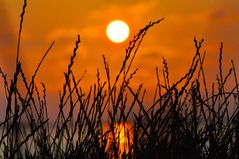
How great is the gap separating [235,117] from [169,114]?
334mm

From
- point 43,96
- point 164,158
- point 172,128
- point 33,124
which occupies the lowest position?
point 164,158

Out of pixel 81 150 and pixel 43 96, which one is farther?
pixel 43 96

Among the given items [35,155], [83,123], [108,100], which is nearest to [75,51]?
[108,100]

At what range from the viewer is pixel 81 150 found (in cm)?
219

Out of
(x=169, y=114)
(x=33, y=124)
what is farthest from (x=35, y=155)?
(x=169, y=114)

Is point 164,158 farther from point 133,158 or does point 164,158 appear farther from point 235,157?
point 235,157

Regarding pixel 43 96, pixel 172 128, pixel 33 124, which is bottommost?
pixel 172 128

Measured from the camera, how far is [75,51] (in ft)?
6.23

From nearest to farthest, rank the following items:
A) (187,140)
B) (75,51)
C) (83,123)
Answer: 1. (75,51)
2. (187,140)
3. (83,123)

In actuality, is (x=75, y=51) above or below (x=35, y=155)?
above

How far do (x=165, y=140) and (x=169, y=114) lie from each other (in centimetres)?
15

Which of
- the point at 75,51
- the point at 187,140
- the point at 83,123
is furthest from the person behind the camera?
the point at 83,123

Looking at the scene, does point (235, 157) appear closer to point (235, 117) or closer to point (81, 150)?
point (235, 117)

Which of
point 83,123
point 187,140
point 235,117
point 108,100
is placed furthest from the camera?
point 83,123
